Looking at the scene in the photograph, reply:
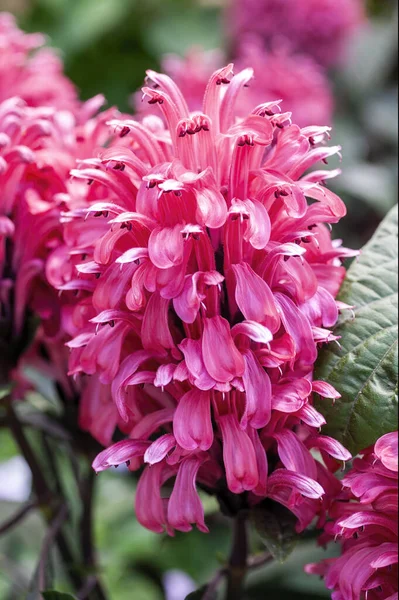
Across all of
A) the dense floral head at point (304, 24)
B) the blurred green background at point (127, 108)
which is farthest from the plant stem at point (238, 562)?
the dense floral head at point (304, 24)

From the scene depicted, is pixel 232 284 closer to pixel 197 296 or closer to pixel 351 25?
pixel 197 296

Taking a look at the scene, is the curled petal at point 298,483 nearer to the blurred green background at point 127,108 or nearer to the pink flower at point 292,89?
the blurred green background at point 127,108

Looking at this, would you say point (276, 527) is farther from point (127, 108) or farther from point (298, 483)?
point (127, 108)

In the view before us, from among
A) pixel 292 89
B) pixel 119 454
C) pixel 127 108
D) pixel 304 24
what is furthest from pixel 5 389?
pixel 127 108

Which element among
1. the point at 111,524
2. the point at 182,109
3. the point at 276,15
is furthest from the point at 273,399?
the point at 276,15

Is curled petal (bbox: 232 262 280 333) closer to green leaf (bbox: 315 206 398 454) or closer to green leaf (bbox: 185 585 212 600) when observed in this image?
green leaf (bbox: 315 206 398 454)

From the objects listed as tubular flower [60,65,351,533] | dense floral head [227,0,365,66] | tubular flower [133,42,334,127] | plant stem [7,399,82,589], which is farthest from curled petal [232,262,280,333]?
dense floral head [227,0,365,66]
